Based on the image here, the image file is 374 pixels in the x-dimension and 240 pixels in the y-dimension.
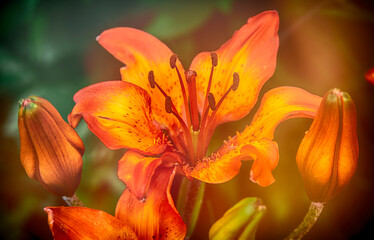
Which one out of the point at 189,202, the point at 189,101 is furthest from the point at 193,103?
the point at 189,202

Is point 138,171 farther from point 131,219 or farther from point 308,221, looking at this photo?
point 308,221

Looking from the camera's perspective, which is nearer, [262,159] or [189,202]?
[262,159]

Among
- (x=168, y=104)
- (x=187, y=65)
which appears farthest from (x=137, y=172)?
(x=187, y=65)

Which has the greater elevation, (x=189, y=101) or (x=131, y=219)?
(x=189, y=101)

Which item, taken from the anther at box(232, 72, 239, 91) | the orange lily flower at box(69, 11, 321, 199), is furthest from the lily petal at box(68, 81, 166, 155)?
the anther at box(232, 72, 239, 91)

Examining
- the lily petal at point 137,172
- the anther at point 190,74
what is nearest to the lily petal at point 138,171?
the lily petal at point 137,172

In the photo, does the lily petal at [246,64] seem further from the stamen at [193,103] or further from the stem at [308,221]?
the stem at [308,221]
